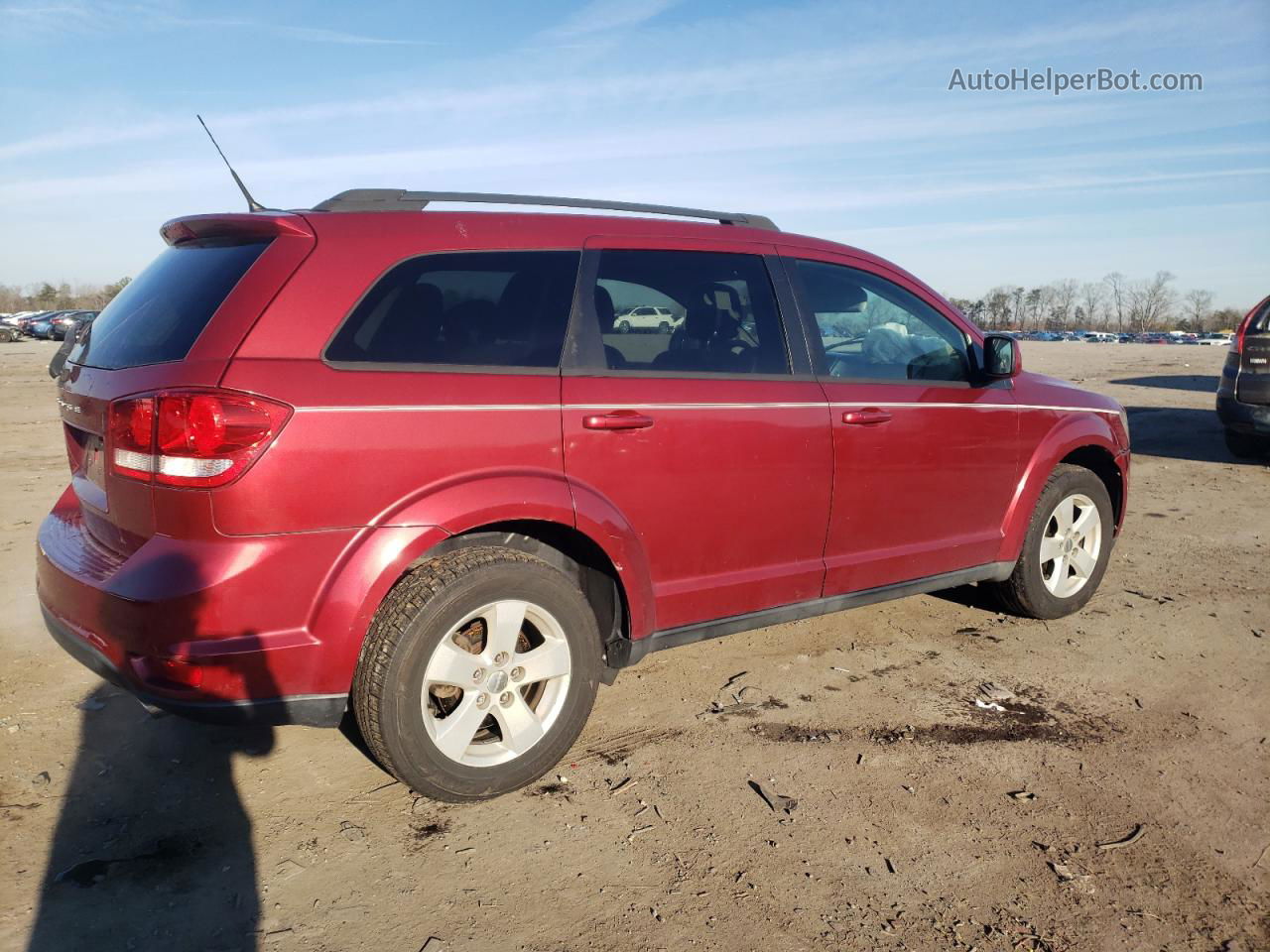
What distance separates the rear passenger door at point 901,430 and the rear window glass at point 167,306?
7.12 ft

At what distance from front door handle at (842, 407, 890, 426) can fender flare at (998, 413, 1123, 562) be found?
104 centimetres

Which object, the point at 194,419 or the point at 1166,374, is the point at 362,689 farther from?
the point at 1166,374

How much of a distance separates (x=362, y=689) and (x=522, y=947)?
0.90 m

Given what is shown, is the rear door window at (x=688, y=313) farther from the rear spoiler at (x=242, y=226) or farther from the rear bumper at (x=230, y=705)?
the rear bumper at (x=230, y=705)

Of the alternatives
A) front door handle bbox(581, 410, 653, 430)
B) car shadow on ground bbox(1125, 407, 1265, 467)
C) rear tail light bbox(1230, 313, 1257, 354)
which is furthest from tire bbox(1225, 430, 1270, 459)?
front door handle bbox(581, 410, 653, 430)

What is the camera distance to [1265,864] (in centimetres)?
274

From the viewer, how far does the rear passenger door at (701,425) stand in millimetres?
3279

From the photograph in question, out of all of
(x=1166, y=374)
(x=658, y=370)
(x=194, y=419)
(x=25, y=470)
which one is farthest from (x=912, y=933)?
(x=1166, y=374)

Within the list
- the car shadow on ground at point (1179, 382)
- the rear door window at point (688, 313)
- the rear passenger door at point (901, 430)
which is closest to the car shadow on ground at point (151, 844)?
the rear door window at point (688, 313)

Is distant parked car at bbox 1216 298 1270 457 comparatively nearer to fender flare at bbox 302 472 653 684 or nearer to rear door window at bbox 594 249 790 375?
rear door window at bbox 594 249 790 375

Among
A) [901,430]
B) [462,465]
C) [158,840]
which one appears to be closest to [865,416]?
[901,430]

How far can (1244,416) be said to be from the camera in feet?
28.1

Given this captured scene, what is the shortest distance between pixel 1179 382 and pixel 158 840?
18.9m

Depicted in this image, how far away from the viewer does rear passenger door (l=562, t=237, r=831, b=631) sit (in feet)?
10.8
